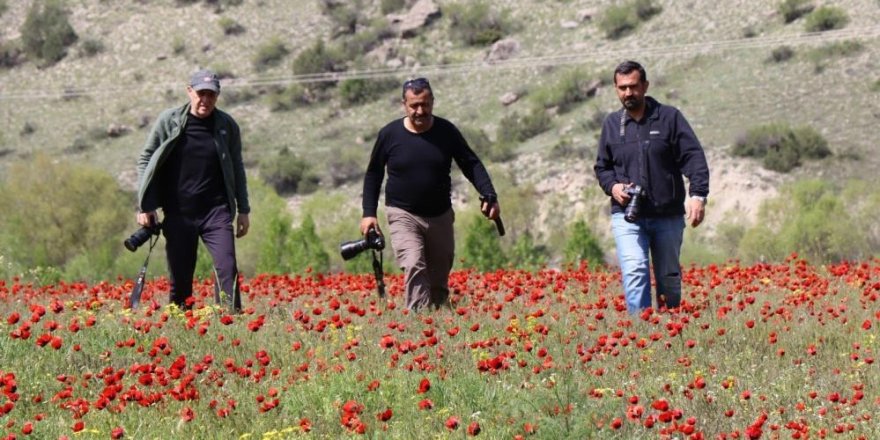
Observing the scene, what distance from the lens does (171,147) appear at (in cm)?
940

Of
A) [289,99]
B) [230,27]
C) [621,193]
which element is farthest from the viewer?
[230,27]

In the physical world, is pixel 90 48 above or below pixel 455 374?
above

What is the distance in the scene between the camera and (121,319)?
29.4 feet

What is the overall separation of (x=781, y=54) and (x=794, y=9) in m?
5.17

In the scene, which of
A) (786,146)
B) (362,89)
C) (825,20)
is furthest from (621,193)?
(362,89)

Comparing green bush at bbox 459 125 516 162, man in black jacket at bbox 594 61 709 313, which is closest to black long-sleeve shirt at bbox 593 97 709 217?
man in black jacket at bbox 594 61 709 313

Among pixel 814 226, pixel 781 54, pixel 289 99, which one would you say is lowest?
pixel 814 226

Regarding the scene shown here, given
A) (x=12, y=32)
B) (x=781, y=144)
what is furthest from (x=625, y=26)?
(x=12, y=32)

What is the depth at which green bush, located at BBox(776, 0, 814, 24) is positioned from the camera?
54.9 metres

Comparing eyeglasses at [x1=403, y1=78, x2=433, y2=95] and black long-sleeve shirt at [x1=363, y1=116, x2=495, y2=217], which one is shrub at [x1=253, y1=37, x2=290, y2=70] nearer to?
black long-sleeve shirt at [x1=363, y1=116, x2=495, y2=217]

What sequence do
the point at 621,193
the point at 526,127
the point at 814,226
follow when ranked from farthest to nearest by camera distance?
the point at 526,127 < the point at 814,226 < the point at 621,193

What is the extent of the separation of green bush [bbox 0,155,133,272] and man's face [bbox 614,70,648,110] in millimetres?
34422

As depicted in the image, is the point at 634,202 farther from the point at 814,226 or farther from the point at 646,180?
the point at 814,226

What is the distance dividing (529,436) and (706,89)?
46.6 m
